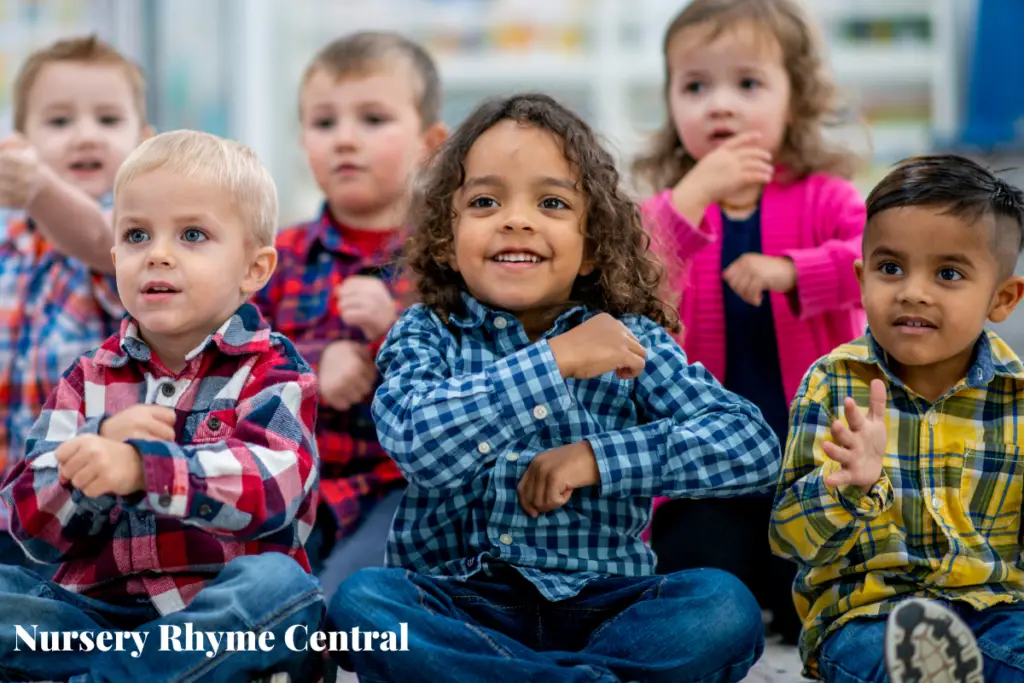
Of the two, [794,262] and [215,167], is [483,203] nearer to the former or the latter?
[215,167]

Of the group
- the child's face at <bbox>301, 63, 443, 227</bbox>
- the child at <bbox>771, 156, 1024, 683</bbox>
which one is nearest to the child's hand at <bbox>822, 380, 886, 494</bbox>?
the child at <bbox>771, 156, 1024, 683</bbox>

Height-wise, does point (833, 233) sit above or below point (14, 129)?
below

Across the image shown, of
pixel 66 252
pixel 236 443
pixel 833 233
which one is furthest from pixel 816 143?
pixel 66 252

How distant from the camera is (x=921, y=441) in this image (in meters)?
1.25

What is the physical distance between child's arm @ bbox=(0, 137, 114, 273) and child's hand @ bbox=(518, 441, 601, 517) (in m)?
0.71

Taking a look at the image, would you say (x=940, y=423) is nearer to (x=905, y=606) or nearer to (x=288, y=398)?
(x=905, y=606)

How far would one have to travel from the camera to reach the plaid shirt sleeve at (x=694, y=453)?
1.22m

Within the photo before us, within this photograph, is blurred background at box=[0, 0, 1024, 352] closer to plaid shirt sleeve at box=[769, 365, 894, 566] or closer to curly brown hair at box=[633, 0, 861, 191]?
curly brown hair at box=[633, 0, 861, 191]

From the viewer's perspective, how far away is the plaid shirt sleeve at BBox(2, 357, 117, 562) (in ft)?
3.88

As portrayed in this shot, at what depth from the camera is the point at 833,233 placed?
1.67 m

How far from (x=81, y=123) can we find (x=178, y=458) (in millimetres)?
900

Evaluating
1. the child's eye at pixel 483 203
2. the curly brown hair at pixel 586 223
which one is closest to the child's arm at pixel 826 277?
the curly brown hair at pixel 586 223

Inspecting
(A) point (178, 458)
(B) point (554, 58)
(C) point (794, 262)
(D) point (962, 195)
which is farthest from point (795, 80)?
(B) point (554, 58)

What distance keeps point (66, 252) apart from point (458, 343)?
2.25ft
